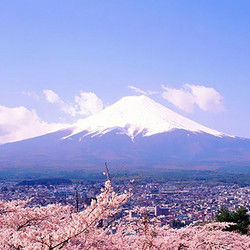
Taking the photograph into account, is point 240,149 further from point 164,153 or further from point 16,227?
point 16,227

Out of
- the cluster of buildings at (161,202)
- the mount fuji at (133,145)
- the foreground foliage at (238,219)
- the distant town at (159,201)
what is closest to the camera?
the foreground foliage at (238,219)

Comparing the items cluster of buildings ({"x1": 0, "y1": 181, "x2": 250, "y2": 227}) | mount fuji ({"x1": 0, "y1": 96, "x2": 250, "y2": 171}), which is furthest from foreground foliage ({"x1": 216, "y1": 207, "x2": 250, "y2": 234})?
mount fuji ({"x1": 0, "y1": 96, "x2": 250, "y2": 171})

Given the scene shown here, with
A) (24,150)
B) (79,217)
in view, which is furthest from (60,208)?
(24,150)

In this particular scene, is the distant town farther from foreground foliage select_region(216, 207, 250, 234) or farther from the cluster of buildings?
foreground foliage select_region(216, 207, 250, 234)

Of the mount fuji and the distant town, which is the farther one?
the mount fuji

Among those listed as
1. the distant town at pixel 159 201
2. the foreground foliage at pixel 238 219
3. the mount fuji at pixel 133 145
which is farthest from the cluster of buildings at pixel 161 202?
the mount fuji at pixel 133 145

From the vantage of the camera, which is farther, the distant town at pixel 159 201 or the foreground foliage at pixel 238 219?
the distant town at pixel 159 201

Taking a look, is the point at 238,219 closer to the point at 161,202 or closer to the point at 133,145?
the point at 161,202

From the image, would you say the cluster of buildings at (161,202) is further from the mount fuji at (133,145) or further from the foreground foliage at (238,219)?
the mount fuji at (133,145)
